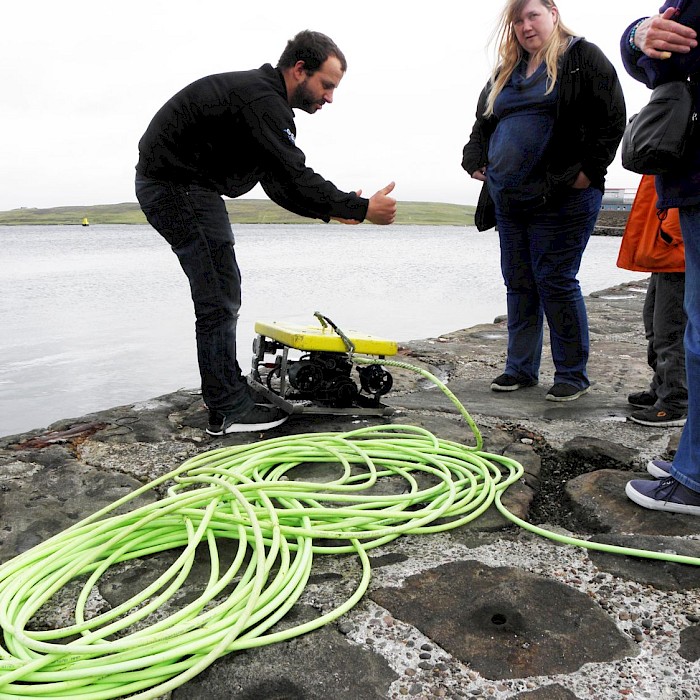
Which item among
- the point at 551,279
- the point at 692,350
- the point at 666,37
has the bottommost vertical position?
the point at 692,350

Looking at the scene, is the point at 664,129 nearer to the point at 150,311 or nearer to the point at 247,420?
the point at 247,420

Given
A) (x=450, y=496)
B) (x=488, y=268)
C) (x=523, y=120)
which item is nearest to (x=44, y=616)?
(x=450, y=496)

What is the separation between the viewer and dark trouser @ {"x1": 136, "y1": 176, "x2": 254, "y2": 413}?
111 inches

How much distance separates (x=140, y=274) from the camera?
Result: 39.7ft

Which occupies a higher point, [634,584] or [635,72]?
[635,72]

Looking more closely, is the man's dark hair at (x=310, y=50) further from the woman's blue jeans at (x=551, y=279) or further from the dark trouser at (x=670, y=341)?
the dark trouser at (x=670, y=341)

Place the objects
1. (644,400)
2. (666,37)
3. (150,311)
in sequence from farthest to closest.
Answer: (150,311) < (644,400) < (666,37)

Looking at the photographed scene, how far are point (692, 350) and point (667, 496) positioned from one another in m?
0.46

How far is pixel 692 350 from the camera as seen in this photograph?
2021mm

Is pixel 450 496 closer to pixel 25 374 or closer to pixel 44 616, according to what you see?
pixel 44 616

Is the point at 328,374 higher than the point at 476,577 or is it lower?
higher

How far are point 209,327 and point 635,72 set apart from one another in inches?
74.8

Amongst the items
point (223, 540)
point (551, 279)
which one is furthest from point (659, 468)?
point (223, 540)

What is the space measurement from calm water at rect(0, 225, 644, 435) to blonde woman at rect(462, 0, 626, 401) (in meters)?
2.44
